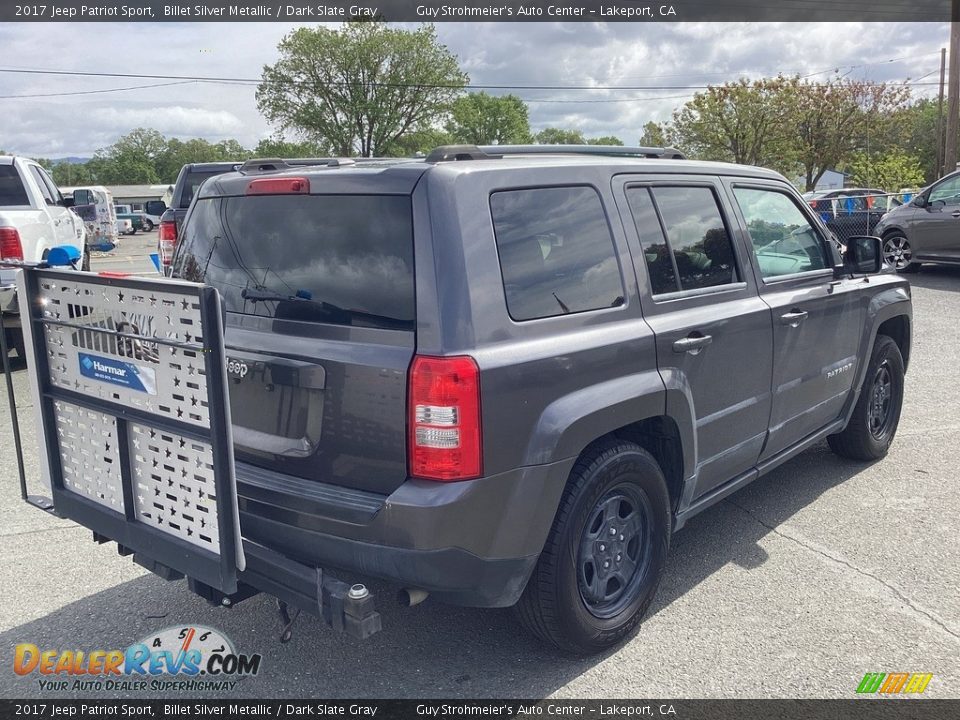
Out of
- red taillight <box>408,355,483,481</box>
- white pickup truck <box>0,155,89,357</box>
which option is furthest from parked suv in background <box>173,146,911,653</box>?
white pickup truck <box>0,155,89,357</box>

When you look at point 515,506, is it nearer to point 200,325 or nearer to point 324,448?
point 324,448

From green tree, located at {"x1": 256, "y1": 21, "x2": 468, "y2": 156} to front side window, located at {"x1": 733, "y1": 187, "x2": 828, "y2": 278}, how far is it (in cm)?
5975

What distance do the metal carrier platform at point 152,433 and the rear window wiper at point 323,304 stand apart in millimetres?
449

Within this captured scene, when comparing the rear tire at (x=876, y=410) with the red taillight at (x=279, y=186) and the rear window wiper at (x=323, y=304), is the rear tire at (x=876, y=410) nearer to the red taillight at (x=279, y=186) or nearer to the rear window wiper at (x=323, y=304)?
the rear window wiper at (x=323, y=304)

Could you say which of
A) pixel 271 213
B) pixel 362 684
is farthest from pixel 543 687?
pixel 271 213

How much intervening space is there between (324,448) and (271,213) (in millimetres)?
952

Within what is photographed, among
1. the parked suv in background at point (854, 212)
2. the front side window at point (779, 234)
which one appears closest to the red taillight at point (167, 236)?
the front side window at point (779, 234)

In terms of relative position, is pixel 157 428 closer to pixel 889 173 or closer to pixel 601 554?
pixel 601 554

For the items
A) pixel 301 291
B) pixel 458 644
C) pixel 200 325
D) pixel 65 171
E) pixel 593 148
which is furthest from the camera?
pixel 65 171

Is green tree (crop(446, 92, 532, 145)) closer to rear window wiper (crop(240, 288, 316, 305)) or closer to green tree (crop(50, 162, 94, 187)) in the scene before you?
green tree (crop(50, 162, 94, 187))

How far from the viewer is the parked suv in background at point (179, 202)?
366 inches

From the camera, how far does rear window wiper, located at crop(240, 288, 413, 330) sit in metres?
2.63

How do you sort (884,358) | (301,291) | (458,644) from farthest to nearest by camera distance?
1. (884,358)
2. (458,644)
3. (301,291)

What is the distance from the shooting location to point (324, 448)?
8.92 feet
